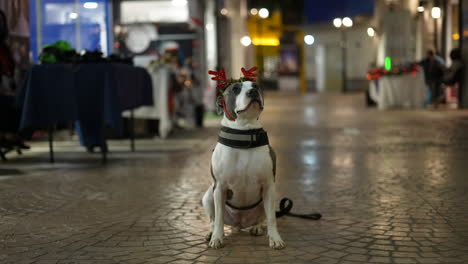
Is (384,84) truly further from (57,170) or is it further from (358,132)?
(57,170)

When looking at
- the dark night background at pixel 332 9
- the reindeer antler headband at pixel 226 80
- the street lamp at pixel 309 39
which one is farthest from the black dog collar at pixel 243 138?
the street lamp at pixel 309 39

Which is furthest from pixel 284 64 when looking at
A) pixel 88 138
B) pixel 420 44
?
pixel 88 138

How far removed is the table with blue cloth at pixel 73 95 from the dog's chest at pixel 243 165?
14.9 ft

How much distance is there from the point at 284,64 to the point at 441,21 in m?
26.1

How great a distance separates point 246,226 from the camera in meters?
4.88

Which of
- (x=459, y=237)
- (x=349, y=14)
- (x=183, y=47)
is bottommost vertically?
(x=459, y=237)

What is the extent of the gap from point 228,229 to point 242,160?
0.91 meters

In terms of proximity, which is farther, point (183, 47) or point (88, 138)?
point (183, 47)

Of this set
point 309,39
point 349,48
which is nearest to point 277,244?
point 349,48

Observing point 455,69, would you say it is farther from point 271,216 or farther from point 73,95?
point 271,216

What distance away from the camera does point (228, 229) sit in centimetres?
512

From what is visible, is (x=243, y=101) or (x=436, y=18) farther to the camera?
(x=436, y=18)

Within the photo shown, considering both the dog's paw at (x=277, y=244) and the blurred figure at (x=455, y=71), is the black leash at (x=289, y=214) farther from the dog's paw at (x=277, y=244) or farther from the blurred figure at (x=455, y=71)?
the blurred figure at (x=455, y=71)

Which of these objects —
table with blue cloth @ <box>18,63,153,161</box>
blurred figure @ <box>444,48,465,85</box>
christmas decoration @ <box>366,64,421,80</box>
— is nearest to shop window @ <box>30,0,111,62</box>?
table with blue cloth @ <box>18,63,153,161</box>
